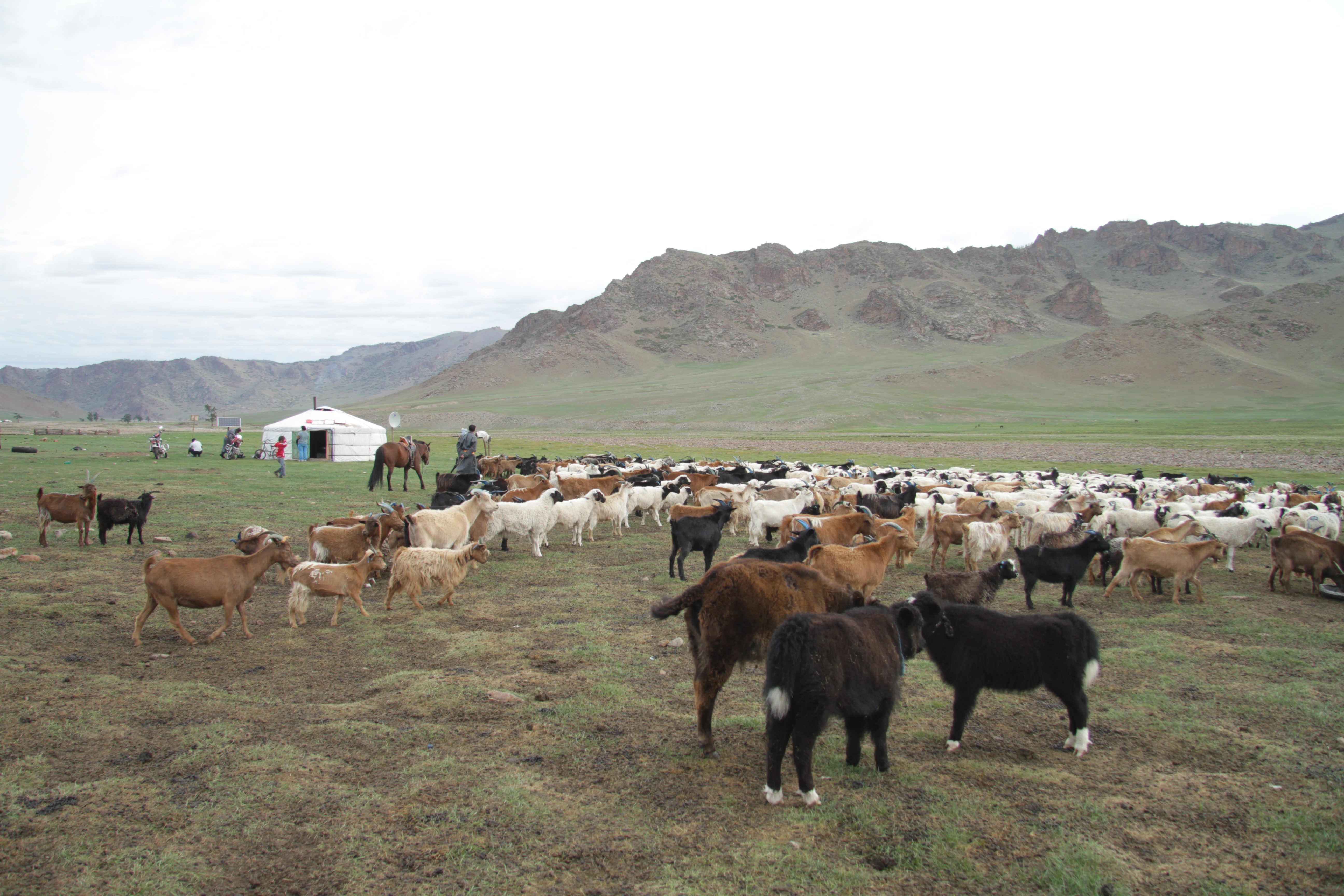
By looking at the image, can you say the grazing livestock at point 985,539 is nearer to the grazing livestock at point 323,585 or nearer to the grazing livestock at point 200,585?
the grazing livestock at point 323,585

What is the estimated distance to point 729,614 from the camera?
620 cm

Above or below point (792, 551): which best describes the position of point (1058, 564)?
below

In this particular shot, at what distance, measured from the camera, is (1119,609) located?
11.1 m

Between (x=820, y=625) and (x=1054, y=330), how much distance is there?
22178 centimetres

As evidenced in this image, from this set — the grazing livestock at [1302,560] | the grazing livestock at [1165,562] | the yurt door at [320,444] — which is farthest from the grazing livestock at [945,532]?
the yurt door at [320,444]

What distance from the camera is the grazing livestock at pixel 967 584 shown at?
31.2 feet

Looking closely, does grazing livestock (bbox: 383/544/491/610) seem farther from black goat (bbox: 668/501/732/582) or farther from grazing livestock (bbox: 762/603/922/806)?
grazing livestock (bbox: 762/603/922/806)

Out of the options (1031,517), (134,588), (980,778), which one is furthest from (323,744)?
(1031,517)

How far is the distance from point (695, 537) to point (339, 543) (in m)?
6.00

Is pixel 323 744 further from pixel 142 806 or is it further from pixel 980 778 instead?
pixel 980 778

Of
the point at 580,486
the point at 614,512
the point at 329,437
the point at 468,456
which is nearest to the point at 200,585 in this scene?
the point at 614,512

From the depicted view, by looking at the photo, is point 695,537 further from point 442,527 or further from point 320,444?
point 320,444

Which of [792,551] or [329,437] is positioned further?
[329,437]

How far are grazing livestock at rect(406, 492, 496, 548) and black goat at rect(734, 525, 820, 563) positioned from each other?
18.0ft
